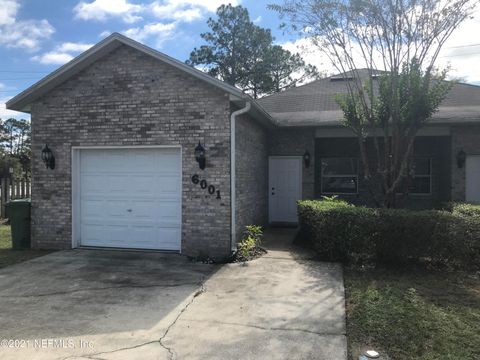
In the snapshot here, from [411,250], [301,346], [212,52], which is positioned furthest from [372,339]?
[212,52]

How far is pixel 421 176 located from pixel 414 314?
8789 mm

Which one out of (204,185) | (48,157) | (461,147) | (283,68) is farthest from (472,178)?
(283,68)

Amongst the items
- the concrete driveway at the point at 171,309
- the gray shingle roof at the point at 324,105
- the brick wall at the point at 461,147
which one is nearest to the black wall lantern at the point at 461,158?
the brick wall at the point at 461,147

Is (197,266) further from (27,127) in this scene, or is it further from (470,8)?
(27,127)

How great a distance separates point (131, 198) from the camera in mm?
9266

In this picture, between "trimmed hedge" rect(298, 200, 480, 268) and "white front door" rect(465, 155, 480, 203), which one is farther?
"white front door" rect(465, 155, 480, 203)

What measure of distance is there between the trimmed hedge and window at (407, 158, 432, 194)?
497 cm

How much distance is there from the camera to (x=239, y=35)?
34219 millimetres

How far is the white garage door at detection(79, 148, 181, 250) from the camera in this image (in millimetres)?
9031

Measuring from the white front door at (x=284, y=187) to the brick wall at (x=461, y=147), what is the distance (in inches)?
171

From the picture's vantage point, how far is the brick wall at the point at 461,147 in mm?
11672

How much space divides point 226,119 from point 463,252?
4975mm

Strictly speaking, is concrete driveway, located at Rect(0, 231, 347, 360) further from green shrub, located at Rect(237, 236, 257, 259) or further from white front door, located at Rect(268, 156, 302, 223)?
white front door, located at Rect(268, 156, 302, 223)

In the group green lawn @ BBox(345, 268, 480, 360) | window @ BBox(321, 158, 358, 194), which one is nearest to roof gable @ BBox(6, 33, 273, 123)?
green lawn @ BBox(345, 268, 480, 360)
